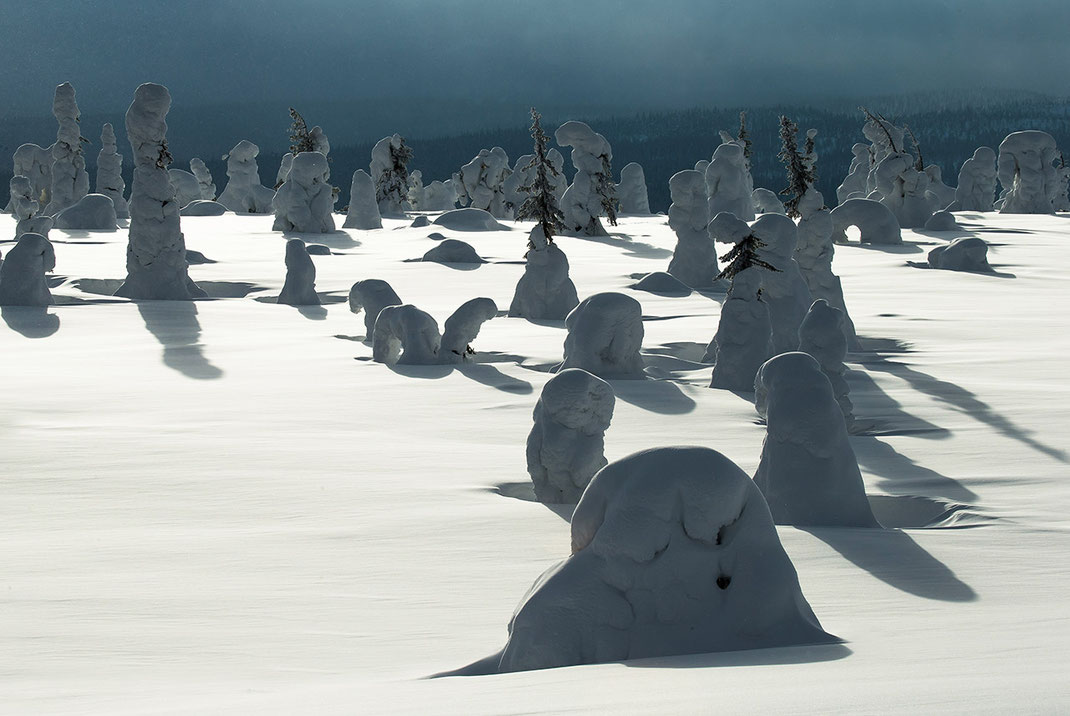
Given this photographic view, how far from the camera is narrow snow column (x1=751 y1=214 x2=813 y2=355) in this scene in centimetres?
1068

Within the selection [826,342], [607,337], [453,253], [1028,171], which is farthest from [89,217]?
[1028,171]

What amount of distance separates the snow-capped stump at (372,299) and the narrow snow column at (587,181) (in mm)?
12106

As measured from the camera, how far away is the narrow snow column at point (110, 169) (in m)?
33.9

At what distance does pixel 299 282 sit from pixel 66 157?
22.3 metres

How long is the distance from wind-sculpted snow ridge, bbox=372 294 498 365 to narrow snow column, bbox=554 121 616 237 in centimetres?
1362

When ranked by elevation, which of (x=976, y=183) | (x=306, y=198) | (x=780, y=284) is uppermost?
(x=306, y=198)

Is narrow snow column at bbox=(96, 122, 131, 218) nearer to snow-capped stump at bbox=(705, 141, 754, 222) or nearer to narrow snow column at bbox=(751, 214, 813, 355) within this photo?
snow-capped stump at bbox=(705, 141, 754, 222)

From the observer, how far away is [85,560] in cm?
495

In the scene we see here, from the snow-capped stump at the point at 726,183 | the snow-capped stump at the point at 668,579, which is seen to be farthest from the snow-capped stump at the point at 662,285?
the snow-capped stump at the point at 668,579

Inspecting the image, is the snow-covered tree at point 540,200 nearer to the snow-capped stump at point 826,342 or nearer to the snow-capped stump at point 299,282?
the snow-capped stump at point 299,282

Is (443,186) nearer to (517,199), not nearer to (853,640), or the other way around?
(517,199)

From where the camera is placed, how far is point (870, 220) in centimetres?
2242

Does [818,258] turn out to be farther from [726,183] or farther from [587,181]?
[587,181]

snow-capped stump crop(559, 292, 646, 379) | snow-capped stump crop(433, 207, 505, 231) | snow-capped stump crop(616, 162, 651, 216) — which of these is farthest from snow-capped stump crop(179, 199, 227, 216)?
snow-capped stump crop(559, 292, 646, 379)
